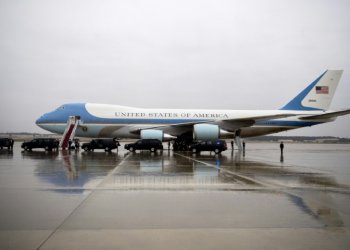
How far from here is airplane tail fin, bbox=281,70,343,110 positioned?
3747 centimetres

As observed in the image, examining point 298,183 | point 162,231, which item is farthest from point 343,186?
point 162,231

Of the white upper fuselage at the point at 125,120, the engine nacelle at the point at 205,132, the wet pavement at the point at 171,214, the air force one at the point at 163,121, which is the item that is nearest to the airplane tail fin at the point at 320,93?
the air force one at the point at 163,121

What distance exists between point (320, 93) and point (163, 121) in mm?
19044

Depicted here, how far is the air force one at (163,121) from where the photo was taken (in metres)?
31.6

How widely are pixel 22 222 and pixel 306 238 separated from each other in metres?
4.95

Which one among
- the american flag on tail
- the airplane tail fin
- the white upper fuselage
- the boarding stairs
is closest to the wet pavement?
the boarding stairs

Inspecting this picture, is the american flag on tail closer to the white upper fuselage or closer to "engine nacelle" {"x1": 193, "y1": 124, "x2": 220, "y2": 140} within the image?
the white upper fuselage

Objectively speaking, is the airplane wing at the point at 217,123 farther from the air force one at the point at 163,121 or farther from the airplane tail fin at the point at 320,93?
the airplane tail fin at the point at 320,93

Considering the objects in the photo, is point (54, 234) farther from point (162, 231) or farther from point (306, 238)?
point (306, 238)

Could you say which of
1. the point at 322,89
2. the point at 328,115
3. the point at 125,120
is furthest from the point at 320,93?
the point at 125,120

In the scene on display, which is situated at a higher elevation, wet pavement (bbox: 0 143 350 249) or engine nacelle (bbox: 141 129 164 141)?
engine nacelle (bbox: 141 129 164 141)

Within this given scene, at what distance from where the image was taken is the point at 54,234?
5176 mm

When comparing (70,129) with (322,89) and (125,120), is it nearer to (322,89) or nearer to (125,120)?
(125,120)

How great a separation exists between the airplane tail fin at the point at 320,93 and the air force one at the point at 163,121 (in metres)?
1.64
